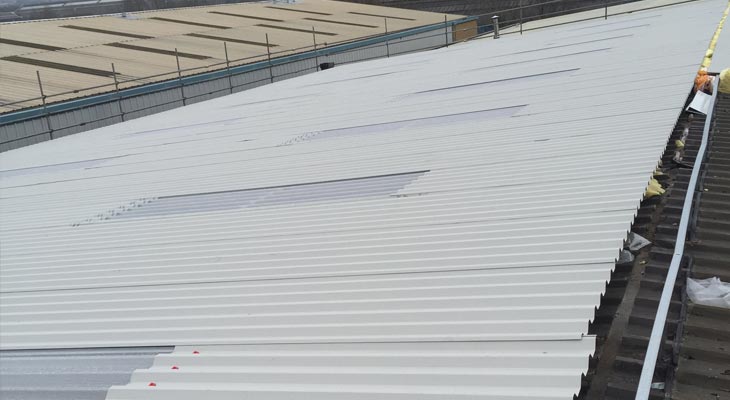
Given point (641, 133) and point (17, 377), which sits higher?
point (641, 133)

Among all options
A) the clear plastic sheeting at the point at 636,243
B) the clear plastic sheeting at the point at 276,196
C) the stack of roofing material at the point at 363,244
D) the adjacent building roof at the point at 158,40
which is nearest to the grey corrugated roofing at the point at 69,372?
the stack of roofing material at the point at 363,244

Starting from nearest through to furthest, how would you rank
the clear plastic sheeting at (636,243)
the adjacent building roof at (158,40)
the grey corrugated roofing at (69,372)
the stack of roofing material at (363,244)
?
the stack of roofing material at (363,244)
the grey corrugated roofing at (69,372)
the clear plastic sheeting at (636,243)
the adjacent building roof at (158,40)

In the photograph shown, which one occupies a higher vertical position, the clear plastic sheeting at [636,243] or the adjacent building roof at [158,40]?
the adjacent building roof at [158,40]

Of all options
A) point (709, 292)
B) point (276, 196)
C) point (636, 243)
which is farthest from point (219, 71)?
point (709, 292)

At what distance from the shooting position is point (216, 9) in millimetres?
33219

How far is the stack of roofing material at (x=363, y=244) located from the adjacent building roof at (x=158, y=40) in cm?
1038

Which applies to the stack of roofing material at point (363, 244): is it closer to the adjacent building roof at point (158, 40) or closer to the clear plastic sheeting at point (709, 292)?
the clear plastic sheeting at point (709, 292)

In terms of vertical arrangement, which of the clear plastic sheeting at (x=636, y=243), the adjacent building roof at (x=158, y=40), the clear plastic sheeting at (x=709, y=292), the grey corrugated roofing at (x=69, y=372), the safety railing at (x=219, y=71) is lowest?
the clear plastic sheeting at (x=709, y=292)

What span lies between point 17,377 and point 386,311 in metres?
1.74

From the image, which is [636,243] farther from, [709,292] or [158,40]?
[158,40]

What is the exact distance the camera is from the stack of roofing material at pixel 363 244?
2797 millimetres

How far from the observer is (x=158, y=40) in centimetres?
2462

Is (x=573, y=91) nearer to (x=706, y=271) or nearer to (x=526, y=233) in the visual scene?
(x=706, y=271)

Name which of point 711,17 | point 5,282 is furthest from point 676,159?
point 711,17
